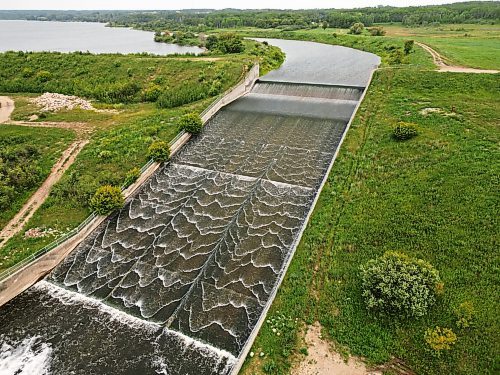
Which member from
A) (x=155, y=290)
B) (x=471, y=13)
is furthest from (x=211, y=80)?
(x=471, y=13)

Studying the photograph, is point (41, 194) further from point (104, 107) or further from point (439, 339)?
point (439, 339)

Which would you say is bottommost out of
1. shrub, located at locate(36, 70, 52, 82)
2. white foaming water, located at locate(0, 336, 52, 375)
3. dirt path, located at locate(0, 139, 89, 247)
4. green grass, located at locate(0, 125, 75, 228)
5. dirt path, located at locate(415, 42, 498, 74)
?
white foaming water, located at locate(0, 336, 52, 375)

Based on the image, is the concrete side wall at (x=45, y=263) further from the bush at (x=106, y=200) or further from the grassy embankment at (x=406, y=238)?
the grassy embankment at (x=406, y=238)

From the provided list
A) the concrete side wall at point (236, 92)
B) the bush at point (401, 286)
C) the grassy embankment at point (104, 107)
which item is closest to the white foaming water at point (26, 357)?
the grassy embankment at point (104, 107)

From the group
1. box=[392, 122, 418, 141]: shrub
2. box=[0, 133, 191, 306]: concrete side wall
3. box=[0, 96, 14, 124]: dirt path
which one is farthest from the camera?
box=[0, 96, 14, 124]: dirt path

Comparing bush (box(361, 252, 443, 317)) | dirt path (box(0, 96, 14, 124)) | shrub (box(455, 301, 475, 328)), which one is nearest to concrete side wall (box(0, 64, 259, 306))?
bush (box(361, 252, 443, 317))

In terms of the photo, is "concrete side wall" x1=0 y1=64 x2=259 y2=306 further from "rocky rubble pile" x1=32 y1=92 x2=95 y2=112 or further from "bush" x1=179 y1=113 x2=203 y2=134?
"rocky rubble pile" x1=32 y1=92 x2=95 y2=112
